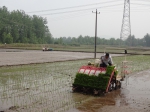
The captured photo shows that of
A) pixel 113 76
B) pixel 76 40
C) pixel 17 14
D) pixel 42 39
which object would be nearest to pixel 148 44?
pixel 76 40

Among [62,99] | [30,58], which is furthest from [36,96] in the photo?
[30,58]

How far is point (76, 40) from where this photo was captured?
403 ft

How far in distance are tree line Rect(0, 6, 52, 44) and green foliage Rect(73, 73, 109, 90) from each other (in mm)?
66486

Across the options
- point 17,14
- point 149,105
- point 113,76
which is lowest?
point 149,105

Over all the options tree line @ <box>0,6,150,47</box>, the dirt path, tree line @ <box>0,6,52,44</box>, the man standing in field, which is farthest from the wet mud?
tree line @ <box>0,6,52,44</box>

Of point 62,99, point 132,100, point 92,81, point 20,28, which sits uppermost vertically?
point 20,28

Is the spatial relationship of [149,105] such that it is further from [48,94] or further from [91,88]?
[48,94]

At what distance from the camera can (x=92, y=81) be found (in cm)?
867

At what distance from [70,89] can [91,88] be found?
1.23m

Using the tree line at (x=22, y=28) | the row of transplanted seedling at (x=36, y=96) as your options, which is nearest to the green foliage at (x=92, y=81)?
the row of transplanted seedling at (x=36, y=96)

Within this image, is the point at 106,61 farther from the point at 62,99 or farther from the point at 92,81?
the point at 62,99

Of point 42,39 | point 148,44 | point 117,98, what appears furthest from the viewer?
point 148,44

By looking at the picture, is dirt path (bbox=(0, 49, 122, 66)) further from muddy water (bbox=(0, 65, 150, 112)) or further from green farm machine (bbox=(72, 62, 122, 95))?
green farm machine (bbox=(72, 62, 122, 95))

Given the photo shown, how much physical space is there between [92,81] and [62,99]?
155cm
